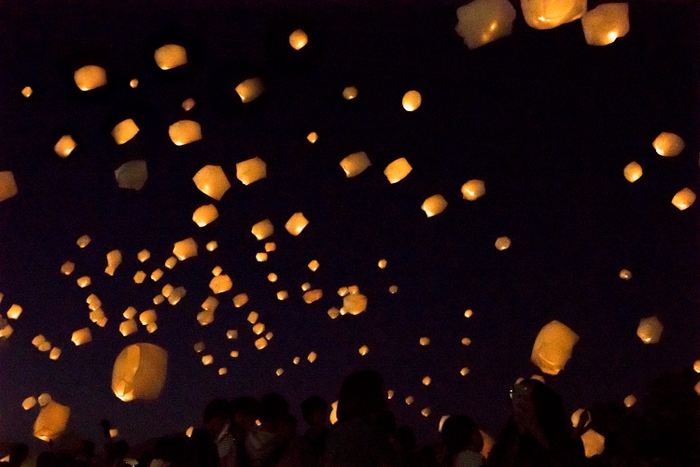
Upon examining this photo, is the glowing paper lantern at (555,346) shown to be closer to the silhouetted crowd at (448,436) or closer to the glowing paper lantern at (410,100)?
the silhouetted crowd at (448,436)

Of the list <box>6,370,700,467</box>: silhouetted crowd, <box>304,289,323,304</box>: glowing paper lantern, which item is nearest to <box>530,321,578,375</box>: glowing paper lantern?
<box>6,370,700,467</box>: silhouetted crowd

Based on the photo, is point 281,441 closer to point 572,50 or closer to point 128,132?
point 128,132

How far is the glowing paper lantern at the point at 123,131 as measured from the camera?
4477 mm

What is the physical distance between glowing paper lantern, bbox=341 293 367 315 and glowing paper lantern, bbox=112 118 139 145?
10.1 ft

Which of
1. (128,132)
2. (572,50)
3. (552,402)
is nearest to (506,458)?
(552,402)

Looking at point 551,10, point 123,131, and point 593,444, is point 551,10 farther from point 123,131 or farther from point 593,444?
point 123,131

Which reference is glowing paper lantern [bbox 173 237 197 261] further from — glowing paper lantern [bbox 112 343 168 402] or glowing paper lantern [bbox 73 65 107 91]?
glowing paper lantern [bbox 112 343 168 402]

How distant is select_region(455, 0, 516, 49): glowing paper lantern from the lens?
111 inches

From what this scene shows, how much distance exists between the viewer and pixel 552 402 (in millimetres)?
2361

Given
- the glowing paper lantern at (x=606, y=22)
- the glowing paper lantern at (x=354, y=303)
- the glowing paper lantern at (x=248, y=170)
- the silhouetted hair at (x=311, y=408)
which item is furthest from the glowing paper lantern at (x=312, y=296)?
the glowing paper lantern at (x=606, y=22)

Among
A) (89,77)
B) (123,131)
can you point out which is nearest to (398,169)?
(123,131)

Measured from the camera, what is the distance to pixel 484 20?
284 centimetres

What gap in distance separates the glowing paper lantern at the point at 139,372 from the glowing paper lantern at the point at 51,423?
104cm

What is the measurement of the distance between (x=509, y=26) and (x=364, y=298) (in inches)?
192
